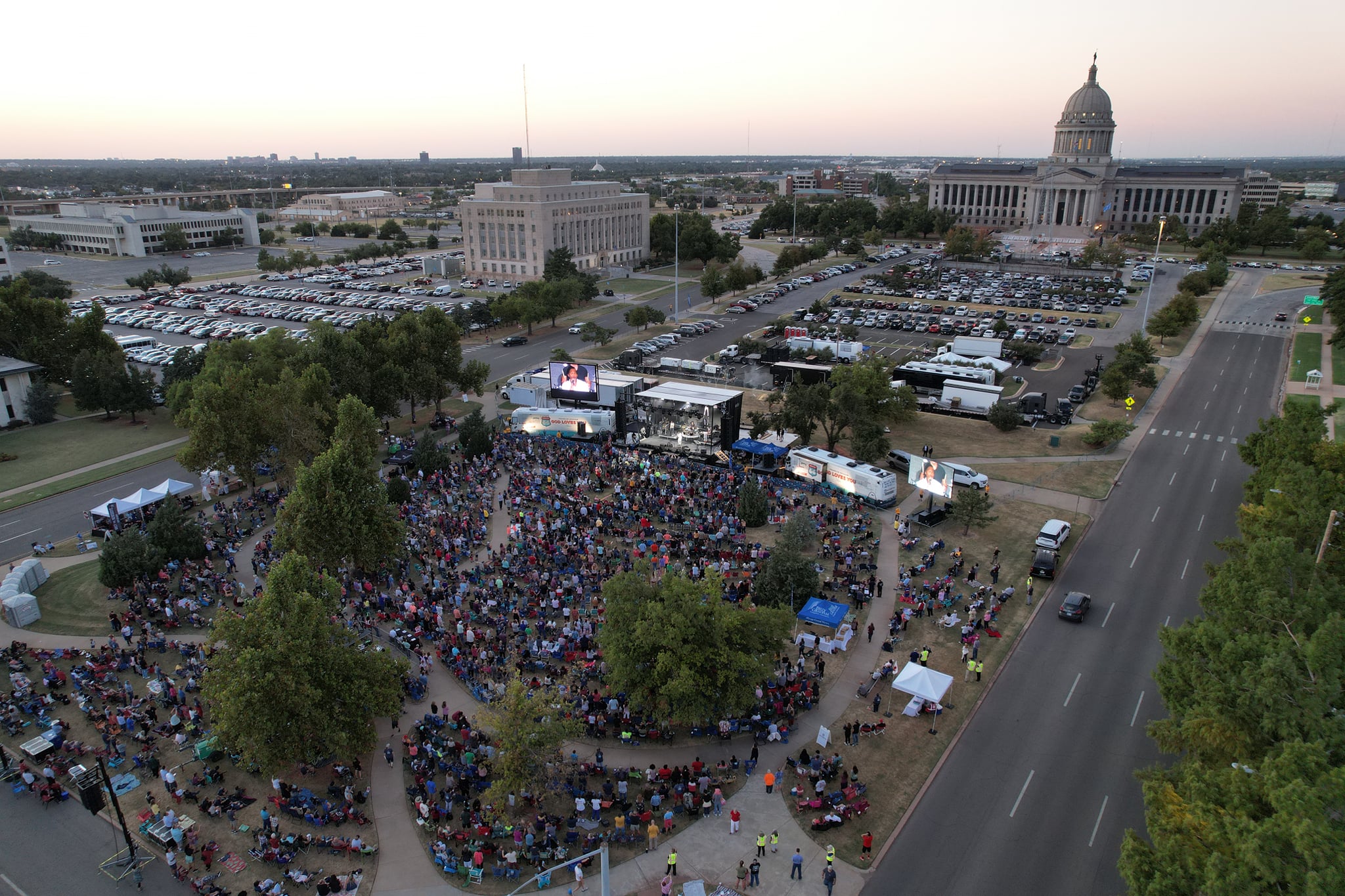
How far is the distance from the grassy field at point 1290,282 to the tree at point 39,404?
130 meters

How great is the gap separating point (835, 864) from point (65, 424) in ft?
207

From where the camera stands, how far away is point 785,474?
46938mm

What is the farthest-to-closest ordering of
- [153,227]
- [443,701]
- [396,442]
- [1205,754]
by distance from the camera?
[153,227], [396,442], [443,701], [1205,754]

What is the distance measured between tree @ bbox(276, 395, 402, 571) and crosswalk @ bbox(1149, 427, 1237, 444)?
49373 millimetres

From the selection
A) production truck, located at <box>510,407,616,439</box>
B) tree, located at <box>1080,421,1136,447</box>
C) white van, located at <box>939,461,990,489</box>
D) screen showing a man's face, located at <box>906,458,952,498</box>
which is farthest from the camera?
production truck, located at <box>510,407,616,439</box>

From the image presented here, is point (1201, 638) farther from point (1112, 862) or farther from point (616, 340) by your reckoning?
point (616, 340)

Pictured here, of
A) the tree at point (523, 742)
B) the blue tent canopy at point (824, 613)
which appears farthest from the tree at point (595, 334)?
the tree at point (523, 742)

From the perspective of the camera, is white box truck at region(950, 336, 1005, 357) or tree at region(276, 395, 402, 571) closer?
tree at region(276, 395, 402, 571)

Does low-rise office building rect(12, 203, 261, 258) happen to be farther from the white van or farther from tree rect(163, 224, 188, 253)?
the white van

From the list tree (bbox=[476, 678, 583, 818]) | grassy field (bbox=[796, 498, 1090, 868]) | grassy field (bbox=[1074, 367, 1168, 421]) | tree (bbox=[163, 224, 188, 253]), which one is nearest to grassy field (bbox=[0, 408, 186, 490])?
tree (bbox=[476, 678, 583, 818])

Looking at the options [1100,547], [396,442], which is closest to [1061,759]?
[1100,547]

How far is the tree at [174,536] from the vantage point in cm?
3594

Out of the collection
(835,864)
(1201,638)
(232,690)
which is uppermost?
A: (1201,638)

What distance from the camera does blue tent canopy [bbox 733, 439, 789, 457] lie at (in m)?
47.3
